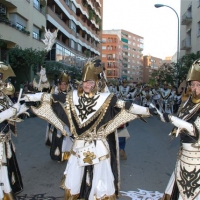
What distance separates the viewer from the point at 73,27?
141 feet

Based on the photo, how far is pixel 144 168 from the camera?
265 inches

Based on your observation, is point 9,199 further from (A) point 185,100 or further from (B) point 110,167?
(A) point 185,100

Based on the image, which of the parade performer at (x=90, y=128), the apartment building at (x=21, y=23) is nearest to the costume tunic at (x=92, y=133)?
the parade performer at (x=90, y=128)

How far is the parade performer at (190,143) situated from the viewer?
11.8 ft

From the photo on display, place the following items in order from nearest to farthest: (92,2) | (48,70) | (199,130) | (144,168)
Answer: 1. (199,130)
2. (144,168)
3. (48,70)
4. (92,2)

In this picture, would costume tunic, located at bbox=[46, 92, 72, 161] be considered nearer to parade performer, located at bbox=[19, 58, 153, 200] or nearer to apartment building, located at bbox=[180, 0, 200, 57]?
parade performer, located at bbox=[19, 58, 153, 200]

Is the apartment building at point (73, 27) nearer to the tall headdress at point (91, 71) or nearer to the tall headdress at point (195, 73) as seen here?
the tall headdress at point (91, 71)

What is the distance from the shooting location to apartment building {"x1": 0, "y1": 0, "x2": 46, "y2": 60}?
69.0 feet

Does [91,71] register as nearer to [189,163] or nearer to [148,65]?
[189,163]

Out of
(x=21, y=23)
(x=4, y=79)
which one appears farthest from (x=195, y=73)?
(x=21, y=23)

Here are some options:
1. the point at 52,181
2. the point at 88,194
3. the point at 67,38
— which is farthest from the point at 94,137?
the point at 67,38

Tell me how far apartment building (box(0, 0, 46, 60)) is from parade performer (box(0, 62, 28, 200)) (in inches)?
631

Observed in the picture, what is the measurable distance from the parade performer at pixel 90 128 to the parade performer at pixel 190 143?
561 mm

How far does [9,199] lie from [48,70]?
20.4m
